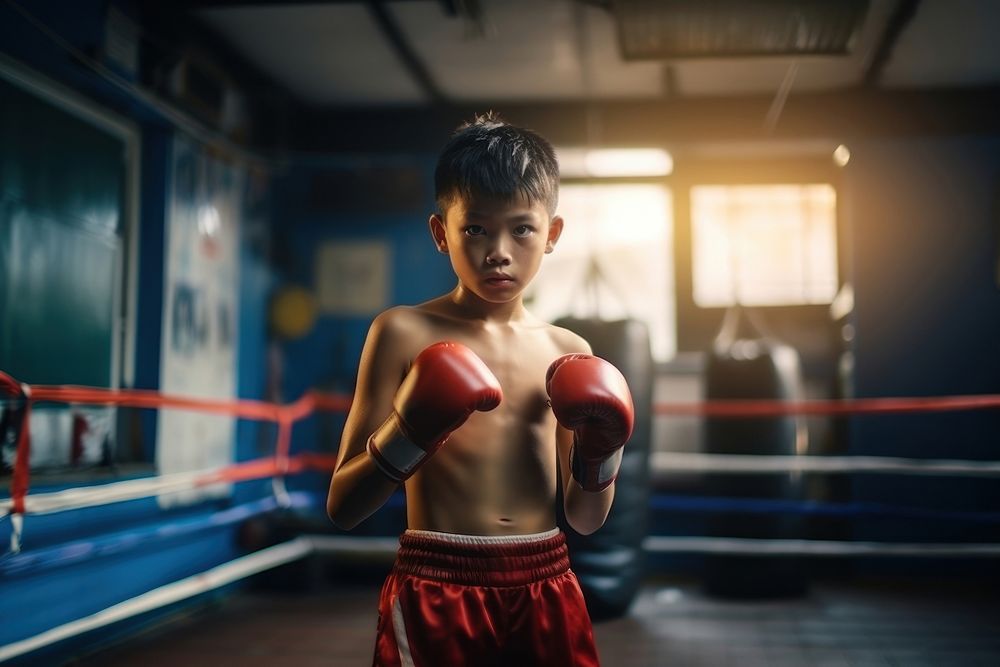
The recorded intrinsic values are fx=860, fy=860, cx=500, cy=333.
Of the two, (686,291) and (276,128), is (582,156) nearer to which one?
(686,291)

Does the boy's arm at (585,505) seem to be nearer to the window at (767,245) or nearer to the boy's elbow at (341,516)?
the boy's elbow at (341,516)

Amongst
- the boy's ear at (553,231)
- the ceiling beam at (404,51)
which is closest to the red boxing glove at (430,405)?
the boy's ear at (553,231)

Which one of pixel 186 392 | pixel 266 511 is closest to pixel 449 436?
pixel 186 392

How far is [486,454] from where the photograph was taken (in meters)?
0.97

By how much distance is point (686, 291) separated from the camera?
4254mm

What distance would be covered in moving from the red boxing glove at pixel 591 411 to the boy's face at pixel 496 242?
0.36 ft

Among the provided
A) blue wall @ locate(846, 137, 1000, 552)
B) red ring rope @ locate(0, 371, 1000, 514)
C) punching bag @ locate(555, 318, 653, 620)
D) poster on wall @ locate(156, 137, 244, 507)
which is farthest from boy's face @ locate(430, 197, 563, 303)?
blue wall @ locate(846, 137, 1000, 552)

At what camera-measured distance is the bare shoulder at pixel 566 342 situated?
1072 millimetres

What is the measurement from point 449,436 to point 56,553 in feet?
5.76

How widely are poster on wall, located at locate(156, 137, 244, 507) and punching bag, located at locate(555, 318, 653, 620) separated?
1457 millimetres

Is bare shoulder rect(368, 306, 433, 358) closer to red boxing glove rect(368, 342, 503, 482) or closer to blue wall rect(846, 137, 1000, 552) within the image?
red boxing glove rect(368, 342, 503, 482)

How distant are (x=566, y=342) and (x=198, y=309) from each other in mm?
2645

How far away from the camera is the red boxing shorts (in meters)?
0.93

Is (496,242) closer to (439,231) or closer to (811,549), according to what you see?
(439,231)
